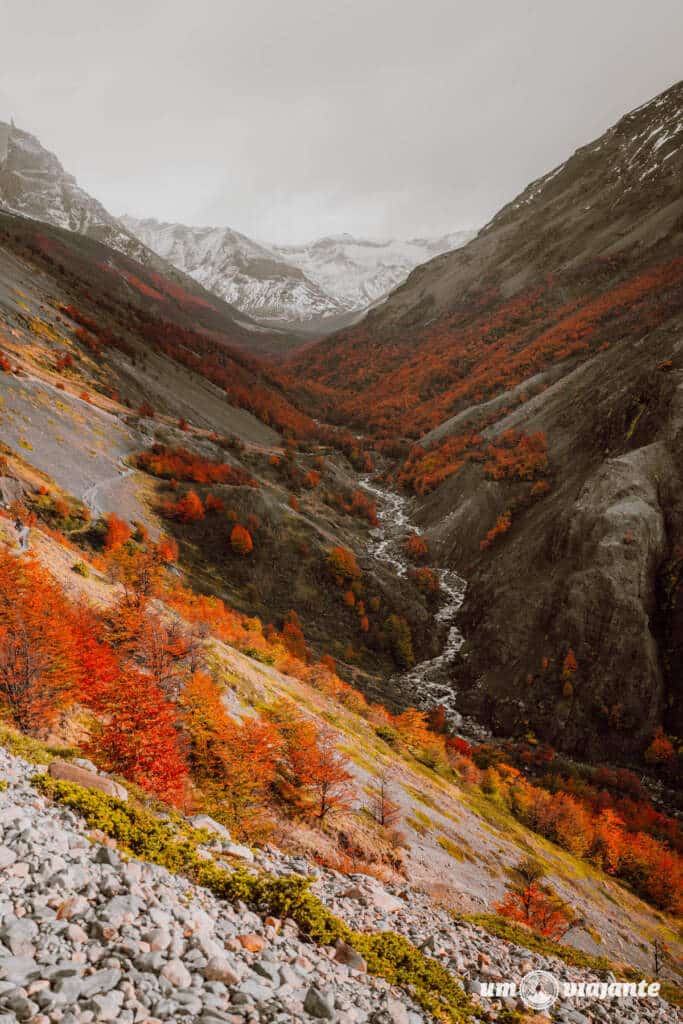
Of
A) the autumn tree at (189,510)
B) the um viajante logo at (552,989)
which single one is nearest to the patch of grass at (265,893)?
the um viajante logo at (552,989)

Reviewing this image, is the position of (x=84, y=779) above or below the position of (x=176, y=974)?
below

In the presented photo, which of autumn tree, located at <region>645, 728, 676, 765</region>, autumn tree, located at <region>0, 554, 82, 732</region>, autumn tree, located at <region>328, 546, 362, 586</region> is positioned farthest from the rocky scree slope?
autumn tree, located at <region>328, 546, 362, 586</region>

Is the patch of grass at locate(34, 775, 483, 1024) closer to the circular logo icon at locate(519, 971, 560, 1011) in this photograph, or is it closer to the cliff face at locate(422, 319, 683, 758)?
the circular logo icon at locate(519, 971, 560, 1011)

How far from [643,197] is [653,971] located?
190930 mm

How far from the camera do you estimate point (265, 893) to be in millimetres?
8297

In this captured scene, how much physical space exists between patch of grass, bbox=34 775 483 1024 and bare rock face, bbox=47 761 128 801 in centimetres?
68

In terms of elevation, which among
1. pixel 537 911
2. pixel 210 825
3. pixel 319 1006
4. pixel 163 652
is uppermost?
pixel 319 1006

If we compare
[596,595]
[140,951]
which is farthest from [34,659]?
[596,595]

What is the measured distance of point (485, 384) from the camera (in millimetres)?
116938

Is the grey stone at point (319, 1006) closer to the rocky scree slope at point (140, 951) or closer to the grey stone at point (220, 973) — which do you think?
the rocky scree slope at point (140, 951)

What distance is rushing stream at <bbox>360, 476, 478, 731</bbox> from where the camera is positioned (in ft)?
167

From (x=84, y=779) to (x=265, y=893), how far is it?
4252 millimetres

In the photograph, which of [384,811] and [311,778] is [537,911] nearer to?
[384,811]

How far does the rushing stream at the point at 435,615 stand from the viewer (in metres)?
50.8
